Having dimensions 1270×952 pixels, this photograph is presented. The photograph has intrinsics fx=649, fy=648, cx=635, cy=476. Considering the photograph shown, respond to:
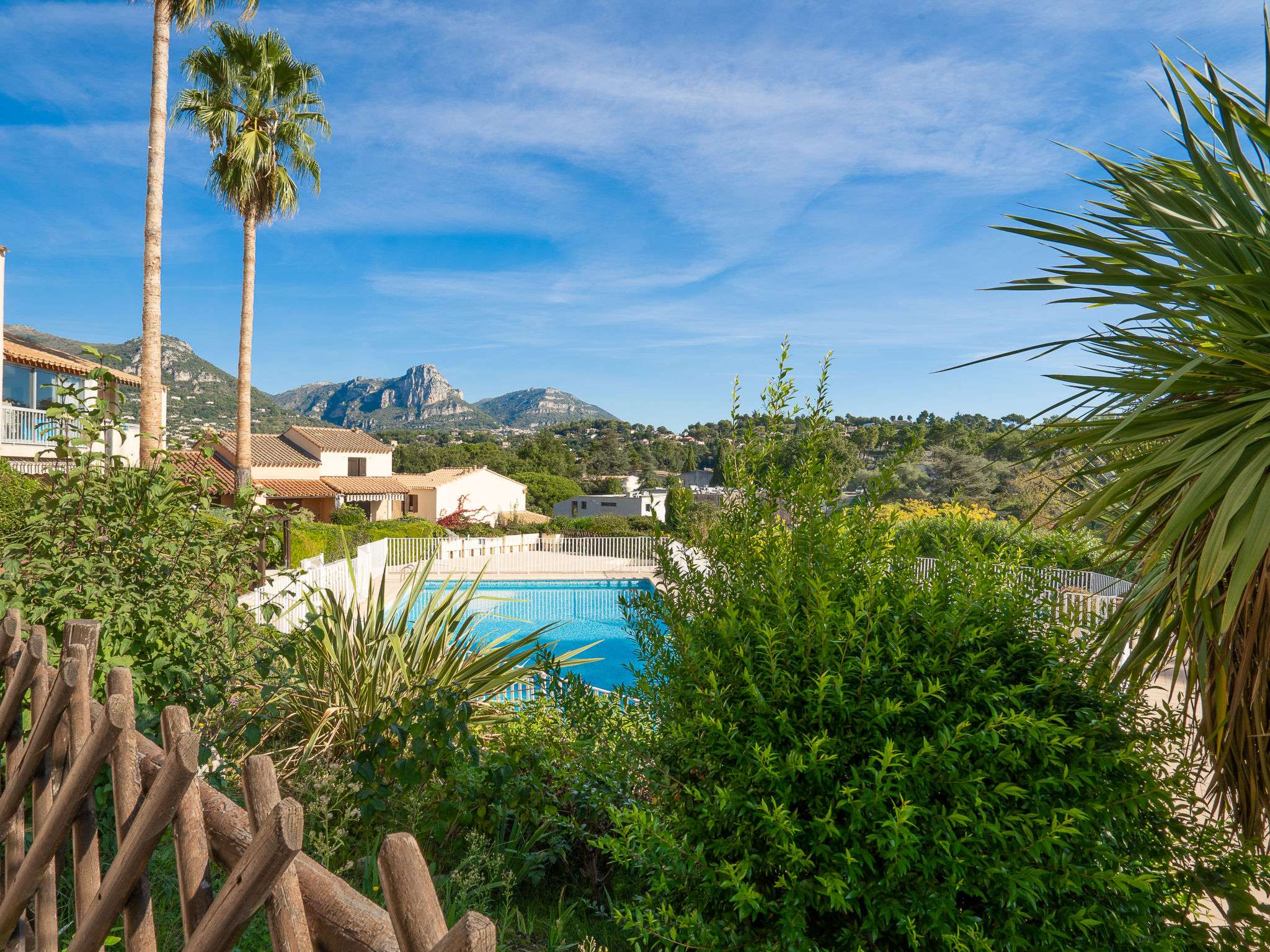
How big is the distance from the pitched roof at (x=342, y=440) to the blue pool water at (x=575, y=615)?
1048 inches

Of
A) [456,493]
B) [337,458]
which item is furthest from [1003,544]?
[456,493]

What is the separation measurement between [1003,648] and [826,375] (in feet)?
3.62

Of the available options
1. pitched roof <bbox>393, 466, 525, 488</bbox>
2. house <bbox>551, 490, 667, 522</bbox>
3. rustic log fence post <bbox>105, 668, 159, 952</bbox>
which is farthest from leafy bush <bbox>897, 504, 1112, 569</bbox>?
pitched roof <bbox>393, 466, 525, 488</bbox>

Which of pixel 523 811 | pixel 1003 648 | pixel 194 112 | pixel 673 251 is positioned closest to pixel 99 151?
pixel 194 112

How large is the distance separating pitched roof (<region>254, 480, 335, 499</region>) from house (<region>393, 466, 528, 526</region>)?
22.7 feet

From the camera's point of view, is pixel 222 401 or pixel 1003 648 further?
pixel 222 401

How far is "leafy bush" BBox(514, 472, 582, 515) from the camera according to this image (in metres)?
59.0

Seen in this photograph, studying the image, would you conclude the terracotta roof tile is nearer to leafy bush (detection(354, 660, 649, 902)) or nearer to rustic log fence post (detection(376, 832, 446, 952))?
leafy bush (detection(354, 660, 649, 902))

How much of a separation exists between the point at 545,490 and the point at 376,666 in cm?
5709

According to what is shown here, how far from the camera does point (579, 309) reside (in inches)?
3423

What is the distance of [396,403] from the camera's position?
160m

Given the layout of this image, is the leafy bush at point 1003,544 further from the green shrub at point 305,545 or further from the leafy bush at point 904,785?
the green shrub at point 305,545

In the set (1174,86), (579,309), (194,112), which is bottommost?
(1174,86)

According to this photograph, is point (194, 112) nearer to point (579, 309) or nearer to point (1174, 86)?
point (1174, 86)
